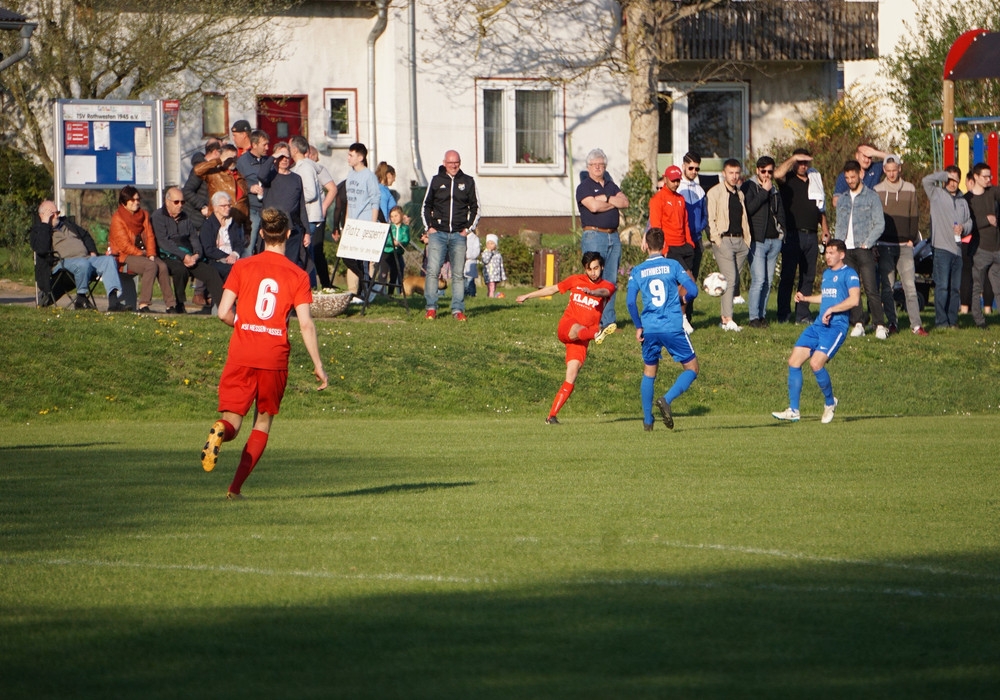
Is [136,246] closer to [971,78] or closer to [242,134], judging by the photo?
[242,134]

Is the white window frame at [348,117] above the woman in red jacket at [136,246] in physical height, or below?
above

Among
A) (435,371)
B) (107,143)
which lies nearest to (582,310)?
(435,371)

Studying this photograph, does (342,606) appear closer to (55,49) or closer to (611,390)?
(611,390)

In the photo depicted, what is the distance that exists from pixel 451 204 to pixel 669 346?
22.0 feet

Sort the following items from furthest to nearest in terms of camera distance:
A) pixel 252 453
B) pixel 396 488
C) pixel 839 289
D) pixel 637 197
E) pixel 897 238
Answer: pixel 637 197, pixel 897 238, pixel 839 289, pixel 396 488, pixel 252 453

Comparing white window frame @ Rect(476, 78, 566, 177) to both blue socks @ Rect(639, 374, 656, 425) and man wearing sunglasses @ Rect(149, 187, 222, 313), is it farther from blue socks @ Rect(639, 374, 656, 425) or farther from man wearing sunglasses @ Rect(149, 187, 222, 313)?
blue socks @ Rect(639, 374, 656, 425)

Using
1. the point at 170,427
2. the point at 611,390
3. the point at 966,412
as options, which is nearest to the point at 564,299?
the point at 611,390

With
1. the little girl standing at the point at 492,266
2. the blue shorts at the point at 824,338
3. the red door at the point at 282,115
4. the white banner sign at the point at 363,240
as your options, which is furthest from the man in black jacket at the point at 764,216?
the red door at the point at 282,115

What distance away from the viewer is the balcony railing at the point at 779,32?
3403 cm

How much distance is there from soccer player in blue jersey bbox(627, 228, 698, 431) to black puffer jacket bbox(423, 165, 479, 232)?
242 inches

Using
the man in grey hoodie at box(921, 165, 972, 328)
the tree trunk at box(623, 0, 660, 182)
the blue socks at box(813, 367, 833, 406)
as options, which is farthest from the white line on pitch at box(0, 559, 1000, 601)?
the tree trunk at box(623, 0, 660, 182)

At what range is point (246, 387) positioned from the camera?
9.43 meters

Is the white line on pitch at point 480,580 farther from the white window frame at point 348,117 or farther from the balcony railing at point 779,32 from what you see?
the balcony railing at point 779,32

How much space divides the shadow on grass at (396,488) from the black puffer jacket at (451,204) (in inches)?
399
